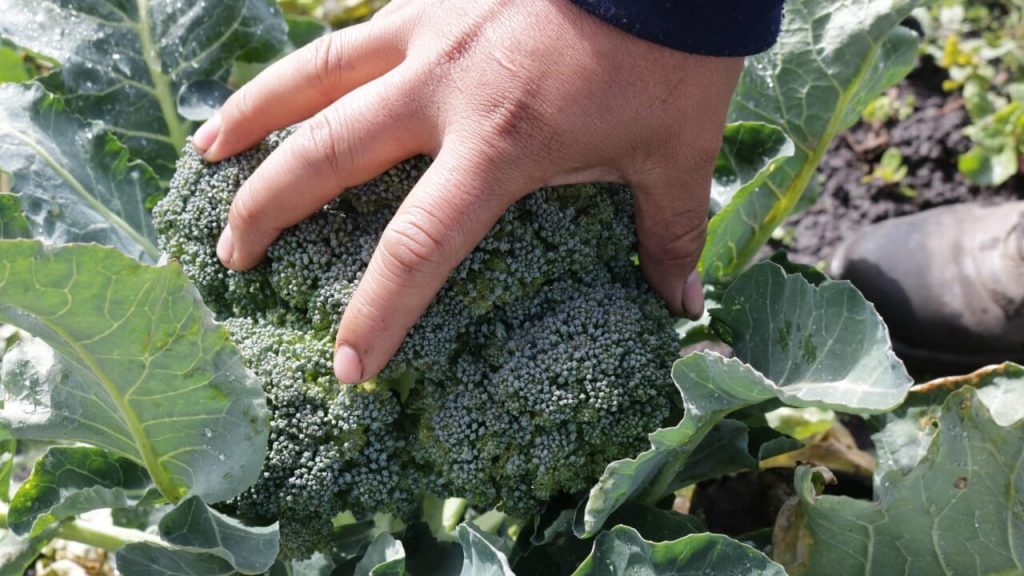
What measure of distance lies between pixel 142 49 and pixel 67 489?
38.3 inches

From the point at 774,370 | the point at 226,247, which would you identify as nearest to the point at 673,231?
the point at 774,370

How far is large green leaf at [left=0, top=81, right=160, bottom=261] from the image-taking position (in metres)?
1.76

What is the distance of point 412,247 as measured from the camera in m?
1.37

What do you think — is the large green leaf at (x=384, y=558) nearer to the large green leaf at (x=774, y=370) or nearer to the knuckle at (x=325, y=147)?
the large green leaf at (x=774, y=370)

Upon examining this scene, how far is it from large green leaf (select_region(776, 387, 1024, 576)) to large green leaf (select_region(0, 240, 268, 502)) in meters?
0.90

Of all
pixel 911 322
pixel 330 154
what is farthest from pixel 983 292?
pixel 330 154

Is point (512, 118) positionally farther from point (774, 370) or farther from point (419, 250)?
point (774, 370)

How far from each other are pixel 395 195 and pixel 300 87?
26 centimetres

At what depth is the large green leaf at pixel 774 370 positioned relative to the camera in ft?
4.30

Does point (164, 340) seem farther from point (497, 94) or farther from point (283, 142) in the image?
point (497, 94)

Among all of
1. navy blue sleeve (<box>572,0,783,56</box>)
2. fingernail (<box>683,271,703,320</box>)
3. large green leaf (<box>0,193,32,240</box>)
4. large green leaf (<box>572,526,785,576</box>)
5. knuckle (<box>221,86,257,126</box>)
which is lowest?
large green leaf (<box>572,526,785,576</box>)

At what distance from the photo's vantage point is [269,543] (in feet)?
4.67

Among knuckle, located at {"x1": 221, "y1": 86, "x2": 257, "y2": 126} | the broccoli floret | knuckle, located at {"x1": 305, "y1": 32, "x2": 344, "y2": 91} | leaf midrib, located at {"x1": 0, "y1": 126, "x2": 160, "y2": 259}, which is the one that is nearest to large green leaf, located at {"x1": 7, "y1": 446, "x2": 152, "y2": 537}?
the broccoli floret

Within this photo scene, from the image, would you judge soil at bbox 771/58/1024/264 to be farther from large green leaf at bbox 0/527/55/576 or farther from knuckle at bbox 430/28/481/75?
large green leaf at bbox 0/527/55/576
